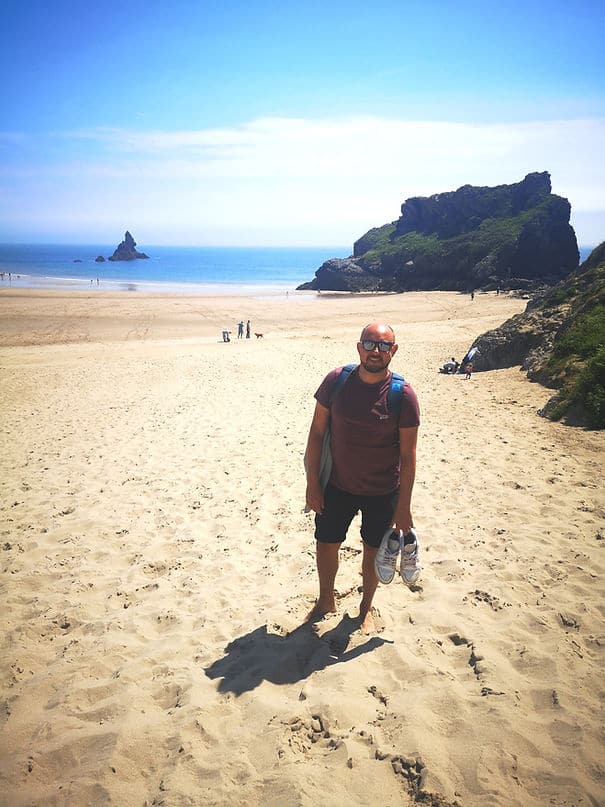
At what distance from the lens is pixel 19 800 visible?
8.18ft

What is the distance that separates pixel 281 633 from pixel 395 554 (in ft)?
4.00

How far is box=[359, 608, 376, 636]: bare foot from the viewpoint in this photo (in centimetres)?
368

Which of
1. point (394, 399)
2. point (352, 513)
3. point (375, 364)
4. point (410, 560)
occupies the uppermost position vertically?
point (375, 364)

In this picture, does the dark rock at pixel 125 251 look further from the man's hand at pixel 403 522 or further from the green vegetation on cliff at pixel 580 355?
the man's hand at pixel 403 522

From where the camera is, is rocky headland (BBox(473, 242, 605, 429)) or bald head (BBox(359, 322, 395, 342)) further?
rocky headland (BBox(473, 242, 605, 429))

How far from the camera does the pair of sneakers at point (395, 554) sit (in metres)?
3.46

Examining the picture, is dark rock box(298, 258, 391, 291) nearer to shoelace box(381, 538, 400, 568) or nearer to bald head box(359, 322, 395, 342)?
bald head box(359, 322, 395, 342)

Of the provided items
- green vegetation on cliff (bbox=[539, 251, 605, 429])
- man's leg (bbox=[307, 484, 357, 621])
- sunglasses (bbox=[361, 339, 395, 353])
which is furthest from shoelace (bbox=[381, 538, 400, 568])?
green vegetation on cliff (bbox=[539, 251, 605, 429])

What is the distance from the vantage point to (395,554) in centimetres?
346

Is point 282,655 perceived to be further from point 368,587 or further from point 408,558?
point 408,558

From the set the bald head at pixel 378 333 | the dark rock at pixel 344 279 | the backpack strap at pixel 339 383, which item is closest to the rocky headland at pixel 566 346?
the bald head at pixel 378 333

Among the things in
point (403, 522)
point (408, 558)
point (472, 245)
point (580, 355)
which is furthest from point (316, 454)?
point (472, 245)

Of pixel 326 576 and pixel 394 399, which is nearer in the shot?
Answer: pixel 394 399

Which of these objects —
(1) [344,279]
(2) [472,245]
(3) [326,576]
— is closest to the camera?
(3) [326,576]
